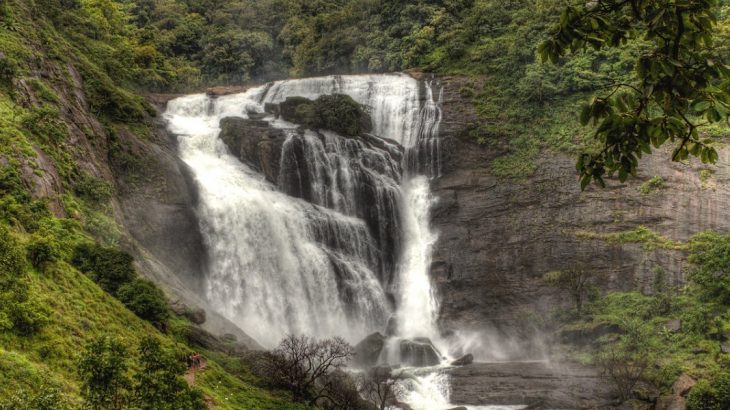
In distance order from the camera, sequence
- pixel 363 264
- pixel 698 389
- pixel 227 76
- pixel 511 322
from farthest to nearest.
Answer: pixel 227 76
pixel 363 264
pixel 511 322
pixel 698 389

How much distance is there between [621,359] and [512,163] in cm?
1716

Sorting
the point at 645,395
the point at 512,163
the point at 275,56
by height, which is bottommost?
the point at 645,395

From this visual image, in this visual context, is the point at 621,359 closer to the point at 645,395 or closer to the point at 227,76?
the point at 645,395

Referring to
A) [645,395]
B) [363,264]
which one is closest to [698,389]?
[645,395]

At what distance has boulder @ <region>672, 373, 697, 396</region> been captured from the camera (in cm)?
2269

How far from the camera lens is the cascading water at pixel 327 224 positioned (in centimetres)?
3200

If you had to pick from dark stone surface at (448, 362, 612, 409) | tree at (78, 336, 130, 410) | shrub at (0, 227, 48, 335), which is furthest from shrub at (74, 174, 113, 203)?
dark stone surface at (448, 362, 612, 409)

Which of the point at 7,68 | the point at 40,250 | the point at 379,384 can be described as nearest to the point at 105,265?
the point at 40,250

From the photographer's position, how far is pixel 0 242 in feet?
43.3

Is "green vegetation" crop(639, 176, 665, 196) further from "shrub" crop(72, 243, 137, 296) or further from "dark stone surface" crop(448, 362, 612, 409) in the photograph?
"shrub" crop(72, 243, 137, 296)

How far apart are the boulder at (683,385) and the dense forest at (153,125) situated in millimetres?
500

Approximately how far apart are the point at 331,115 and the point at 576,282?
→ 64.2 feet

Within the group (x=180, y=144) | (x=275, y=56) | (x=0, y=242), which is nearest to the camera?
(x=0, y=242)

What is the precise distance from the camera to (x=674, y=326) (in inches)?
1066
